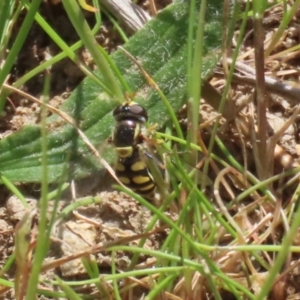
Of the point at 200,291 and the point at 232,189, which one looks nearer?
the point at 200,291

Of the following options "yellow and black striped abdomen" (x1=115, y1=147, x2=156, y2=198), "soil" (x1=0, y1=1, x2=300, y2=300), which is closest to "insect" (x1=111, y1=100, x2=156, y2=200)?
"yellow and black striped abdomen" (x1=115, y1=147, x2=156, y2=198)

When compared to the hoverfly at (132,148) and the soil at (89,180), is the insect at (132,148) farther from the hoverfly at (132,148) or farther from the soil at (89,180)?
the soil at (89,180)

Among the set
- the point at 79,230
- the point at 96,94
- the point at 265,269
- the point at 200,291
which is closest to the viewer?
the point at 200,291

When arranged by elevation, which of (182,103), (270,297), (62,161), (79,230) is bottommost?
(270,297)

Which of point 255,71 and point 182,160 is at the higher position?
point 255,71

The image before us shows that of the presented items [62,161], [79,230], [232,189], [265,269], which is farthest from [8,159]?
Answer: [265,269]

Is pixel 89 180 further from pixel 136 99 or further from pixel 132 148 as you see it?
pixel 136 99

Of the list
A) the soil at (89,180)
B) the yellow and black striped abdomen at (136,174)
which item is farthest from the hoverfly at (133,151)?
the soil at (89,180)

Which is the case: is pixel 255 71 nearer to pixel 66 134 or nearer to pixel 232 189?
pixel 232 189

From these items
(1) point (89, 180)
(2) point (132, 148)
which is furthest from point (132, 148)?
(1) point (89, 180)
